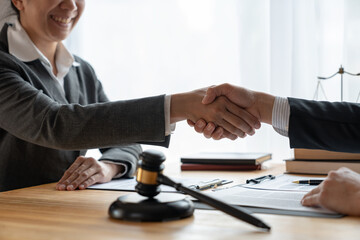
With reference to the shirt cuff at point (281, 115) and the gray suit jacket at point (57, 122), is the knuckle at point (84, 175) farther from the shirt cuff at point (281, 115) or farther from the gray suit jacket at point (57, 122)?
the shirt cuff at point (281, 115)

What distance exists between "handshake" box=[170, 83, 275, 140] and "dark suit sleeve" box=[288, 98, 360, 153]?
0.16m

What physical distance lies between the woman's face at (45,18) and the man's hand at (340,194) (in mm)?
1331

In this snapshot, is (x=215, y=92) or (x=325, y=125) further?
(x=215, y=92)

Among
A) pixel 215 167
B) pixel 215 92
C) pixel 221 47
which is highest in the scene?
pixel 221 47

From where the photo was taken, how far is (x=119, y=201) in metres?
0.90

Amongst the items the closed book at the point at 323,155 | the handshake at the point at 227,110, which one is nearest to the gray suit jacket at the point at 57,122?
the handshake at the point at 227,110

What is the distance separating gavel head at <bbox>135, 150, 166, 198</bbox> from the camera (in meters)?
0.88

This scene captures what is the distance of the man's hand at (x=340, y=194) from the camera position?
85cm

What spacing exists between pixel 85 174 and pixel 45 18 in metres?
0.78

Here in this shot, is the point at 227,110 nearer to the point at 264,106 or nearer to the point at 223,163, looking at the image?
the point at 264,106

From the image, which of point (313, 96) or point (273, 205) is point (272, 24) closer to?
point (313, 96)

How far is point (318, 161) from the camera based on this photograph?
1.53m

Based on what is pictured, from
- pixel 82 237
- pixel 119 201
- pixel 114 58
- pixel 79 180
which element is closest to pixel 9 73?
pixel 79 180

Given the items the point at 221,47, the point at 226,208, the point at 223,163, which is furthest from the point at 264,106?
the point at 221,47
